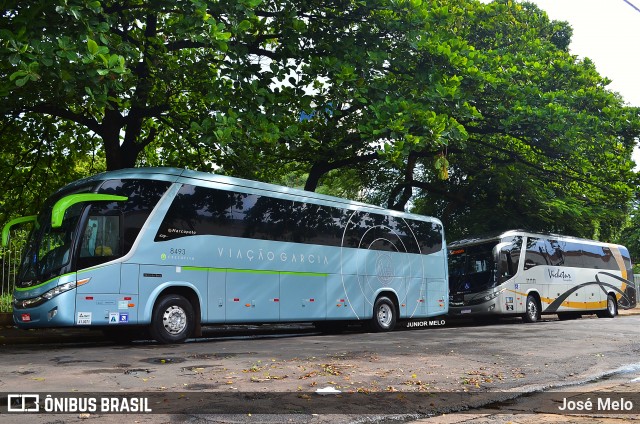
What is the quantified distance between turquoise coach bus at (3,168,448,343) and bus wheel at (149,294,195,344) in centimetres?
2

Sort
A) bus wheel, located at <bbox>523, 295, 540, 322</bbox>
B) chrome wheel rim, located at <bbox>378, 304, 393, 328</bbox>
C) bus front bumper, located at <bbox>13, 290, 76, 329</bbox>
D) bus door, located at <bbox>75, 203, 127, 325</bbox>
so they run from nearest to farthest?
bus front bumper, located at <bbox>13, 290, 76, 329</bbox>, bus door, located at <bbox>75, 203, 127, 325</bbox>, chrome wheel rim, located at <bbox>378, 304, 393, 328</bbox>, bus wheel, located at <bbox>523, 295, 540, 322</bbox>

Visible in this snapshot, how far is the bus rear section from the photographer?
2270 cm

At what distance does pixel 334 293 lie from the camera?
17000mm

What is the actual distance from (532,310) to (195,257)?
1468cm

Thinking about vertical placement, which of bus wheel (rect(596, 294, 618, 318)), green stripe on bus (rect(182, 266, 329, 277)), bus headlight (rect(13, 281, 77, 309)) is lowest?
bus wheel (rect(596, 294, 618, 318))

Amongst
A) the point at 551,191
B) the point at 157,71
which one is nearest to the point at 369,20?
the point at 157,71

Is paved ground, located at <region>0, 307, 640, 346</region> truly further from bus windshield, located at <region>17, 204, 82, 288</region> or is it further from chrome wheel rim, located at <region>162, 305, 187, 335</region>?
chrome wheel rim, located at <region>162, 305, 187, 335</region>

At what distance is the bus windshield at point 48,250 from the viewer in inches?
478

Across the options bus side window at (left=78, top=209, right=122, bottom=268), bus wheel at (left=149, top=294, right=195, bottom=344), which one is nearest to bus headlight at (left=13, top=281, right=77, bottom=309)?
bus side window at (left=78, top=209, right=122, bottom=268)

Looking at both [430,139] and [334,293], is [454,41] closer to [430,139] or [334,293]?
[430,139]

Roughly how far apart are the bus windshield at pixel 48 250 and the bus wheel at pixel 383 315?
28.6 ft

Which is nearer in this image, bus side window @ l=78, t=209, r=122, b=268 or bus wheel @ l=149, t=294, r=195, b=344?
bus side window @ l=78, t=209, r=122, b=268

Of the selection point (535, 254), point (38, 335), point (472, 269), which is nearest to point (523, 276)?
point (535, 254)

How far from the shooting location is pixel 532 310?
24.0m
